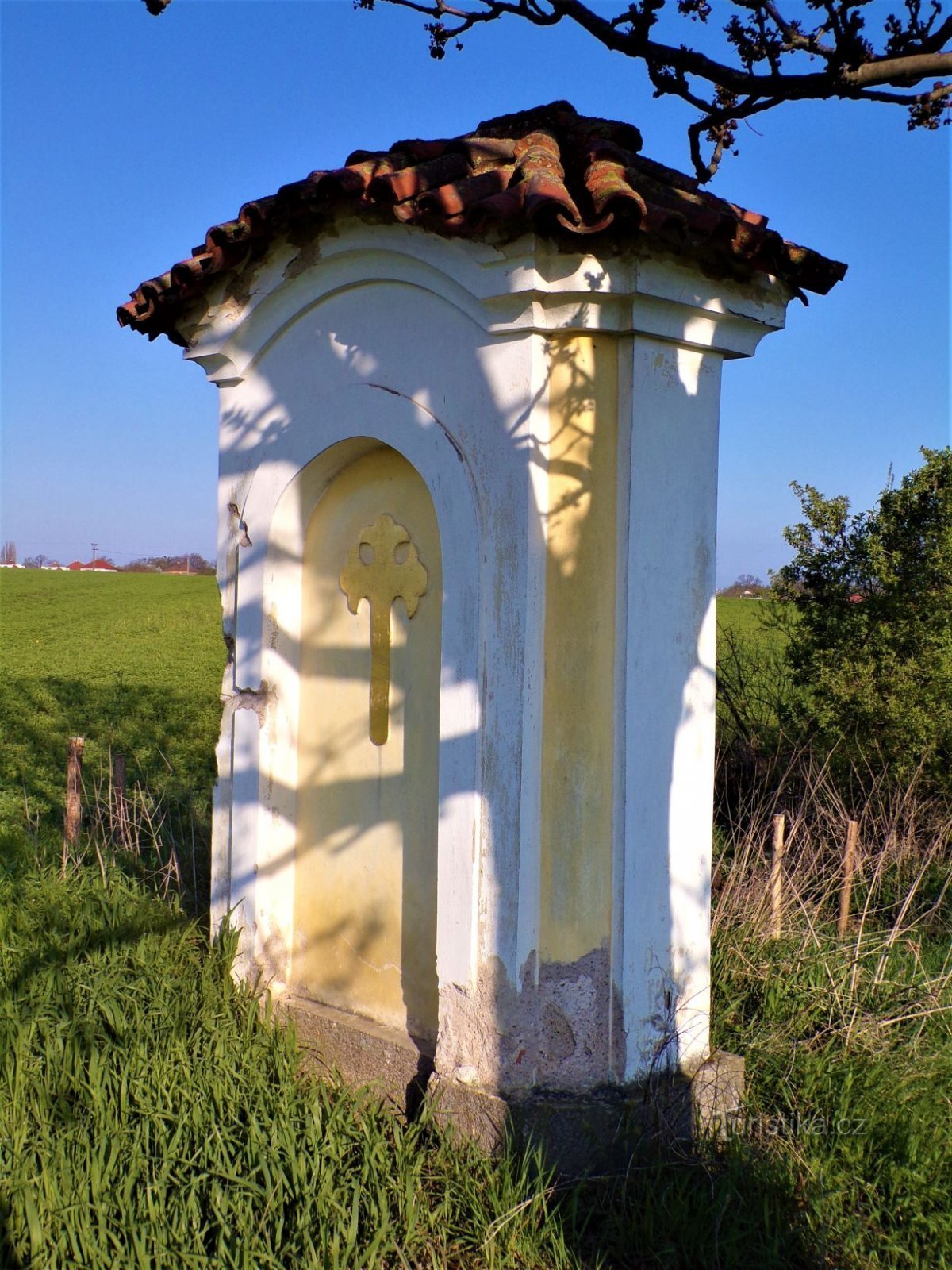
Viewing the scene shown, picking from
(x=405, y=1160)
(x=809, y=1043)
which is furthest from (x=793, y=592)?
(x=405, y=1160)

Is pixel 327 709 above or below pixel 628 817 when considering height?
above

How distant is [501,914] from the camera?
3672mm

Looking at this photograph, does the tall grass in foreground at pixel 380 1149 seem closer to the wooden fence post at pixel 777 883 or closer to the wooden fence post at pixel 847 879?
the wooden fence post at pixel 777 883

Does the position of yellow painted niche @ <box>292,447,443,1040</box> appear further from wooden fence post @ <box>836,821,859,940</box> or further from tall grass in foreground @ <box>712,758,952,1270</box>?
wooden fence post @ <box>836,821,859,940</box>

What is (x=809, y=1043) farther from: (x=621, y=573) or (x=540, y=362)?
(x=540, y=362)

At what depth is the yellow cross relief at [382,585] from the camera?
166 inches

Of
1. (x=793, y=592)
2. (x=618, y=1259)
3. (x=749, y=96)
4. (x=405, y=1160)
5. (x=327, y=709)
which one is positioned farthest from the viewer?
(x=793, y=592)

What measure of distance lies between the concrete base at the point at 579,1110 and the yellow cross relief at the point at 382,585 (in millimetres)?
1235

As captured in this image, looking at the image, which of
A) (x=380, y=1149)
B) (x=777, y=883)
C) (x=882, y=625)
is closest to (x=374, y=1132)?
(x=380, y=1149)

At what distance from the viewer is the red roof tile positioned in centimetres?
339

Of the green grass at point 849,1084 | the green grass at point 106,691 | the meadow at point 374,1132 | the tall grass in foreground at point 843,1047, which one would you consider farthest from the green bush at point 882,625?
the green grass at point 106,691

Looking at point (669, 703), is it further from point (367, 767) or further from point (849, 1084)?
point (849, 1084)

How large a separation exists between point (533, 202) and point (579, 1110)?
2830 millimetres

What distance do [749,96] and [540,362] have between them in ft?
4.54
